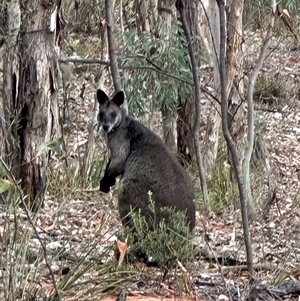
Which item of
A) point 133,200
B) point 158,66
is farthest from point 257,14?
point 133,200

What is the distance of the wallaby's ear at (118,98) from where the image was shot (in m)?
7.60

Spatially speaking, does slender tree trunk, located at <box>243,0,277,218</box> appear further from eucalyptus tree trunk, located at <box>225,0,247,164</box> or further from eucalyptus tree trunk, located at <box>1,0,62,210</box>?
eucalyptus tree trunk, located at <box>1,0,62,210</box>

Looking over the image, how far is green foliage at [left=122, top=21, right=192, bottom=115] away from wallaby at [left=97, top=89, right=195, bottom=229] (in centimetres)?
136

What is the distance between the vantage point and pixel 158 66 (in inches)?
364

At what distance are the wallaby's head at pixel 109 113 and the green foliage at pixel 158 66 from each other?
130 centimetres

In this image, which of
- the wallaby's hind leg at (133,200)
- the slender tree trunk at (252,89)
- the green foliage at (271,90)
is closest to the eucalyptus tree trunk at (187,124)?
the slender tree trunk at (252,89)

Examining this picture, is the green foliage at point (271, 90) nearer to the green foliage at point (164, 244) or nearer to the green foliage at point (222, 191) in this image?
the green foliage at point (222, 191)

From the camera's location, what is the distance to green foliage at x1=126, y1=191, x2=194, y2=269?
601 centimetres

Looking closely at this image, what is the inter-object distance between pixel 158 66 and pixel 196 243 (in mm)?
2813

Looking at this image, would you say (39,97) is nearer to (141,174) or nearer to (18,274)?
(141,174)

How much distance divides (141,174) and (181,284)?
5.68ft

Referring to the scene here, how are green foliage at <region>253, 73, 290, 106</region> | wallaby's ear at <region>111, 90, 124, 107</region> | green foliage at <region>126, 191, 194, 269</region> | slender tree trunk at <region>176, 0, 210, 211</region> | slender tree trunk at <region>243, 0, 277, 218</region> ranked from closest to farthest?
green foliage at <region>126, 191, 194, 269</region> → slender tree trunk at <region>176, 0, 210, 211</region> → slender tree trunk at <region>243, 0, 277, 218</region> → wallaby's ear at <region>111, 90, 124, 107</region> → green foliage at <region>253, 73, 290, 106</region>

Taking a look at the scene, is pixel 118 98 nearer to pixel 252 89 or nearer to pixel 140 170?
pixel 140 170

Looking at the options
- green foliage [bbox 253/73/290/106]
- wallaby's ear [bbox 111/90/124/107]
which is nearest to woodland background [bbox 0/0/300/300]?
wallaby's ear [bbox 111/90/124/107]
